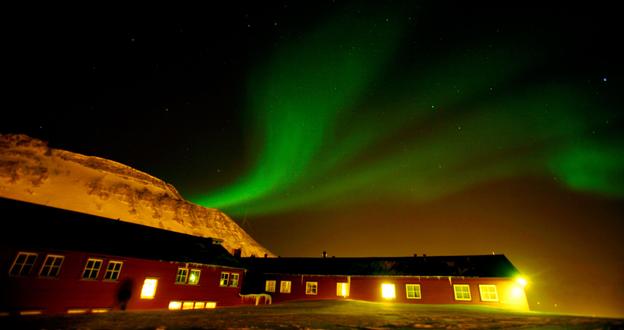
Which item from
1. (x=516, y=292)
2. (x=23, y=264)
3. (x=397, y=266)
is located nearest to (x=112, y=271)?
(x=23, y=264)

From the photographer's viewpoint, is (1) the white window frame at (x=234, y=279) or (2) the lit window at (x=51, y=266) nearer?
(2) the lit window at (x=51, y=266)

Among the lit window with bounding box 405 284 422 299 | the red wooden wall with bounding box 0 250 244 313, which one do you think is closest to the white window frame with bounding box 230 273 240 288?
the red wooden wall with bounding box 0 250 244 313

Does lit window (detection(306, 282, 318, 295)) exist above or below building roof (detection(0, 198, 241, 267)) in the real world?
below

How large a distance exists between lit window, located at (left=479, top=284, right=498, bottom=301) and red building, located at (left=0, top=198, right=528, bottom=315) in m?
0.09

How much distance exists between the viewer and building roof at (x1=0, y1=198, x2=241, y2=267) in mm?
20250

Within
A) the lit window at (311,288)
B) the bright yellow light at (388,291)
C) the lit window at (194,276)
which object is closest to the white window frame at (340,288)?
the lit window at (311,288)

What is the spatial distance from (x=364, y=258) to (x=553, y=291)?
8282cm

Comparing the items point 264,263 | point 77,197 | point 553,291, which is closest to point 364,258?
point 264,263

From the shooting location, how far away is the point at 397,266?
110 ft

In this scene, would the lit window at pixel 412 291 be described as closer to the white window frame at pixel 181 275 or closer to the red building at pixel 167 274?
the red building at pixel 167 274

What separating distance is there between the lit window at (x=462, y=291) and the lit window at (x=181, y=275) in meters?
27.2

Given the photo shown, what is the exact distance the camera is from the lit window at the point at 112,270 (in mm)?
22562

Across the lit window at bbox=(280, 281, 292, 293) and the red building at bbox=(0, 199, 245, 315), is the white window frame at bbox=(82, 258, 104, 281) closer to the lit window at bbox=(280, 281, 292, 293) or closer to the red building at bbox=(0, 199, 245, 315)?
the red building at bbox=(0, 199, 245, 315)

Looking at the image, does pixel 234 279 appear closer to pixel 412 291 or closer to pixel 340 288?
pixel 340 288
